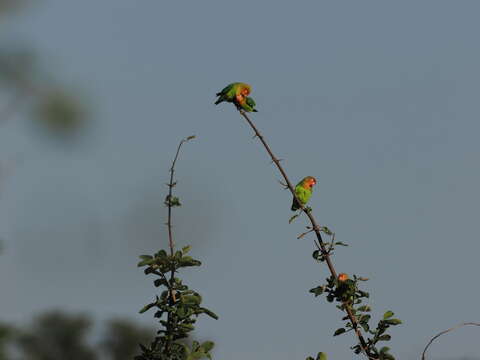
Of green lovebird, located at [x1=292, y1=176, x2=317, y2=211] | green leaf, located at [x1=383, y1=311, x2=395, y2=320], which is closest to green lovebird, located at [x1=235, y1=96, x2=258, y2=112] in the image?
green lovebird, located at [x1=292, y1=176, x2=317, y2=211]

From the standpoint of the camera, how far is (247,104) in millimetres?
4586

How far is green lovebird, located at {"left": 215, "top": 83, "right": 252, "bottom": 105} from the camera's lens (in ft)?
14.7

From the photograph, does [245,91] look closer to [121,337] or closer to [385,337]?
[385,337]

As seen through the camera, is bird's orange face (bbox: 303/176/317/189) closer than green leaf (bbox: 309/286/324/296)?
No

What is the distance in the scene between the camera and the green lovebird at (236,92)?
14.7 feet

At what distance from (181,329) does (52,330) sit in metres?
21.2

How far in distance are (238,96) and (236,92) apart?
25 mm

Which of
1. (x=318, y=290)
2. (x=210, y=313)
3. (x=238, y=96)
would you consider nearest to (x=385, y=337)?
(x=318, y=290)

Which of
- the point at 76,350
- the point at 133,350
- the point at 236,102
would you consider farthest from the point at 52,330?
the point at 236,102

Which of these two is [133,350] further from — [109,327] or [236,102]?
[236,102]

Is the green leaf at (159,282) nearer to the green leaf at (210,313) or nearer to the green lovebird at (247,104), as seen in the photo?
the green leaf at (210,313)

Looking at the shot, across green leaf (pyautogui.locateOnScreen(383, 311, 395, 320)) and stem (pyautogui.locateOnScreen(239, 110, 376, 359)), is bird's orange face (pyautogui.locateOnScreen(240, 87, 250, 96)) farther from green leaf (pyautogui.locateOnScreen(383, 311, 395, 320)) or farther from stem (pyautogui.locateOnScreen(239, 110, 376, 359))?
green leaf (pyautogui.locateOnScreen(383, 311, 395, 320))

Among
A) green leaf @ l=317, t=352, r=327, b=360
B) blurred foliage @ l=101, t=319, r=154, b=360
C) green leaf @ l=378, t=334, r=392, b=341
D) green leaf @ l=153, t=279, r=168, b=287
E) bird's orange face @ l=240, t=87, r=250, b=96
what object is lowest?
green leaf @ l=317, t=352, r=327, b=360

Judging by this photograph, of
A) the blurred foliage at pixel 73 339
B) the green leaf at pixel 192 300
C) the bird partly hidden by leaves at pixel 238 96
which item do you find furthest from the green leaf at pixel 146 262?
the blurred foliage at pixel 73 339
